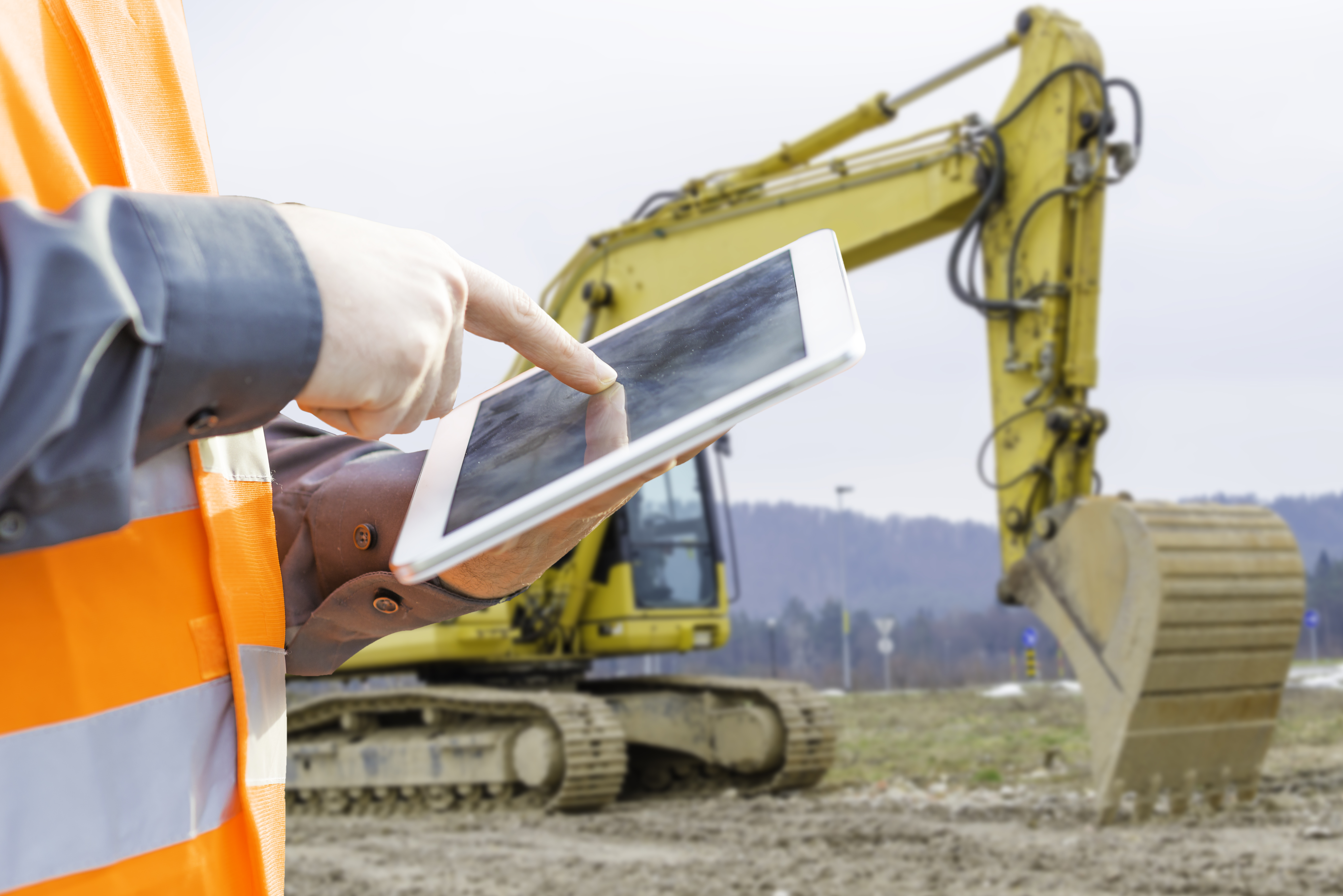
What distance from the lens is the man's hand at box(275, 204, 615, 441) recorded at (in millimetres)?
824

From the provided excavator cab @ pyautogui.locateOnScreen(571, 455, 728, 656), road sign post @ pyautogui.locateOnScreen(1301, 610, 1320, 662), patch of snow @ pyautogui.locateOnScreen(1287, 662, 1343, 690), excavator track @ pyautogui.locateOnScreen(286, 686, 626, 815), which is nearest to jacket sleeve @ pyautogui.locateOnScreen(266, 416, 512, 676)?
excavator track @ pyautogui.locateOnScreen(286, 686, 626, 815)

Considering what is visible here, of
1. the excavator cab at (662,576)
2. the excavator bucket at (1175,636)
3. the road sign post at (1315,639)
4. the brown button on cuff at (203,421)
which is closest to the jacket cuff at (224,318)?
the brown button on cuff at (203,421)

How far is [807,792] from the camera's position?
29.1ft

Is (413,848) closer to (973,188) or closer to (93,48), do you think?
(973,188)

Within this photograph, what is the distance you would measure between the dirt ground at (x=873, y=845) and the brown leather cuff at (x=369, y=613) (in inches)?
148

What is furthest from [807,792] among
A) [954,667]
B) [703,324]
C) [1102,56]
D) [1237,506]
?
[954,667]

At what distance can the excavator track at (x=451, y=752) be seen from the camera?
26.3 feet

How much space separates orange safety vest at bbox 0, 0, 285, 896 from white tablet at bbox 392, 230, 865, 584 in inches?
7.0

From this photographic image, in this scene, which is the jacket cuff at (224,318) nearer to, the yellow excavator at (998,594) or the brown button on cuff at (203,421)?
the brown button on cuff at (203,421)

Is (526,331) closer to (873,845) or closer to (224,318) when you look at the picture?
(224,318)

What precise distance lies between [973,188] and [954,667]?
41004 mm

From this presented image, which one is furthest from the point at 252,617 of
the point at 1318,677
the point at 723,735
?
the point at 1318,677

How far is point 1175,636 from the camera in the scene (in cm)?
548

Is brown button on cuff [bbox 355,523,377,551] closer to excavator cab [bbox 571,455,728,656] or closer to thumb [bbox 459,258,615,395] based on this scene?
thumb [bbox 459,258,615,395]
